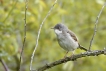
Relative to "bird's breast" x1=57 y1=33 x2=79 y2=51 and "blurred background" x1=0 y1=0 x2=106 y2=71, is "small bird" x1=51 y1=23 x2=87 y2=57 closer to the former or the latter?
"bird's breast" x1=57 y1=33 x2=79 y2=51

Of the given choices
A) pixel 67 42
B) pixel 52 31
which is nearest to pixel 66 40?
pixel 67 42

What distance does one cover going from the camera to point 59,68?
24.3 feet

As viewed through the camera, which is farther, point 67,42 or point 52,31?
point 52,31

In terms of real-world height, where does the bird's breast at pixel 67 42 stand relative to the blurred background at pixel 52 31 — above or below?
above

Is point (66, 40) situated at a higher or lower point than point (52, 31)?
higher

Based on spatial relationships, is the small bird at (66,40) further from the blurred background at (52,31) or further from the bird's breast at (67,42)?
the blurred background at (52,31)

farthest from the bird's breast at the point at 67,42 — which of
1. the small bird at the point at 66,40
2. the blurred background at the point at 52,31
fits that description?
the blurred background at the point at 52,31

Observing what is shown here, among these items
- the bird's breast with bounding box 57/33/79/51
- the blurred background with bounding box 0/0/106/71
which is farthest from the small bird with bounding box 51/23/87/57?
the blurred background with bounding box 0/0/106/71

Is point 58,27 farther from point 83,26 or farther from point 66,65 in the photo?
point 83,26

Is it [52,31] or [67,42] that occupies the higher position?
[67,42]

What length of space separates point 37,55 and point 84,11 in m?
A: 1.53

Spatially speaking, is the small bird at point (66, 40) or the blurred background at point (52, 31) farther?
the blurred background at point (52, 31)

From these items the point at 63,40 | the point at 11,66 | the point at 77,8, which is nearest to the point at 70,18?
the point at 77,8

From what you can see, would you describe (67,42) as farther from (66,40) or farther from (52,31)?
(52,31)
